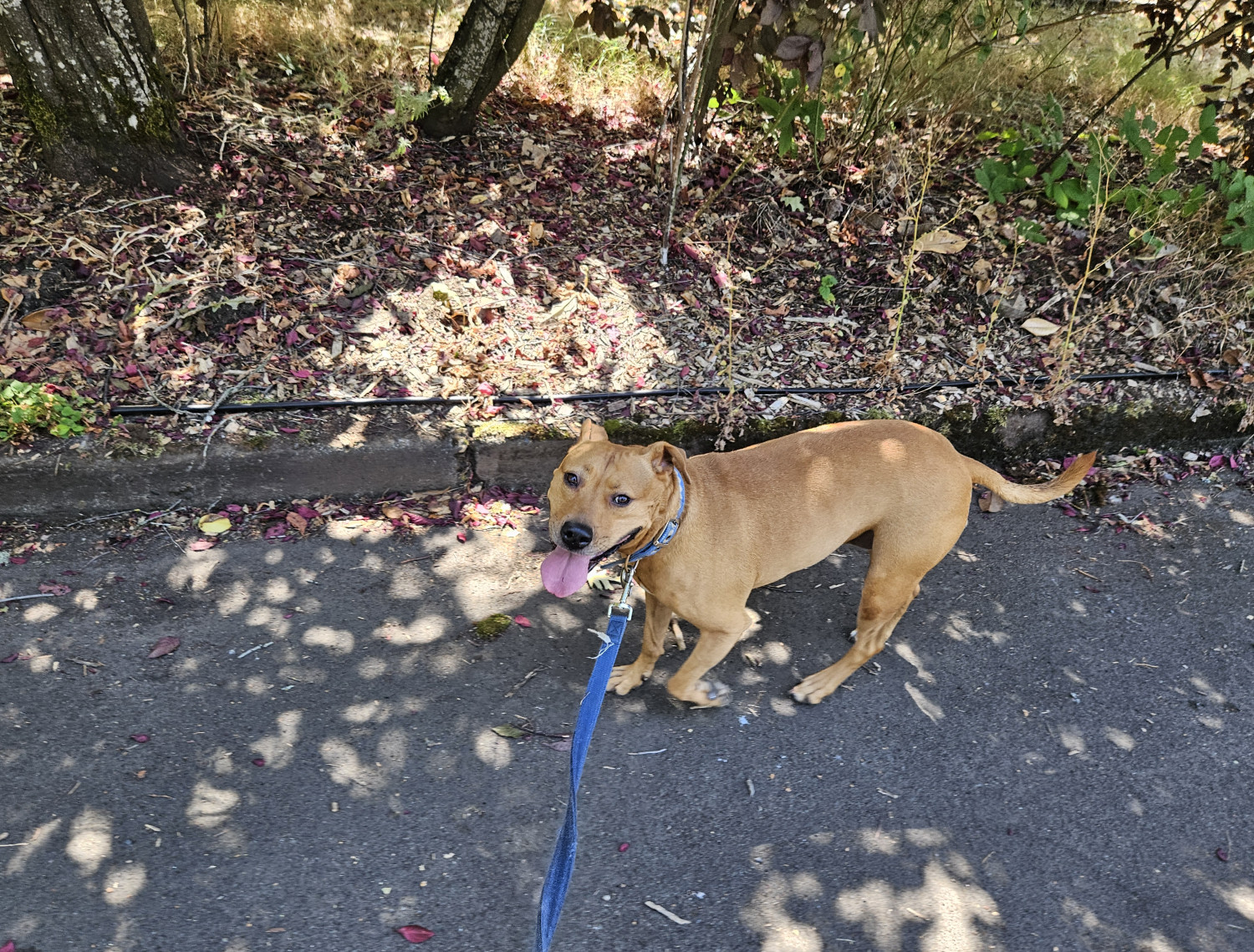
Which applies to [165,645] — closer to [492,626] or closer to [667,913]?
[492,626]

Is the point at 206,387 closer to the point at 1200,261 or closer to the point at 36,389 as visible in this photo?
the point at 36,389

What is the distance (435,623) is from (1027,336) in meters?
4.60

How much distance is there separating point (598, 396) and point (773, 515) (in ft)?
5.91

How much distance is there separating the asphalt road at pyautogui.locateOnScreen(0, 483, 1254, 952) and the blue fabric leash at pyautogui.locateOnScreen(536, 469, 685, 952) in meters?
0.50

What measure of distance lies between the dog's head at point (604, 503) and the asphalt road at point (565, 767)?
0.93 m

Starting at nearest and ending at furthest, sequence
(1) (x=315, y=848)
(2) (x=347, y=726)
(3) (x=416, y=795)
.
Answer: (1) (x=315, y=848)
(3) (x=416, y=795)
(2) (x=347, y=726)

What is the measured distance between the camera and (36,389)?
4.14 metres

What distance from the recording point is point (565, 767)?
3.42 m

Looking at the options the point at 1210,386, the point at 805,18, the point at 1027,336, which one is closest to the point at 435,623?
the point at 805,18

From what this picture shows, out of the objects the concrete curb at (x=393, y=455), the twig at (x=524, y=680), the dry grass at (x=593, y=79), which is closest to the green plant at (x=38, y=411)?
the concrete curb at (x=393, y=455)

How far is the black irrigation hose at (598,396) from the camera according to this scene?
4.40 m

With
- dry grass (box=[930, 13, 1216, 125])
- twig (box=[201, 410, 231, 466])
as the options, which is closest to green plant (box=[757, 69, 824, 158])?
dry grass (box=[930, 13, 1216, 125])

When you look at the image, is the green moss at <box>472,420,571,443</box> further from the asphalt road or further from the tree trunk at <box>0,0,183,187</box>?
the tree trunk at <box>0,0,183,187</box>

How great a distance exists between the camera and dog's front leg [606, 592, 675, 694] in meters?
3.73
